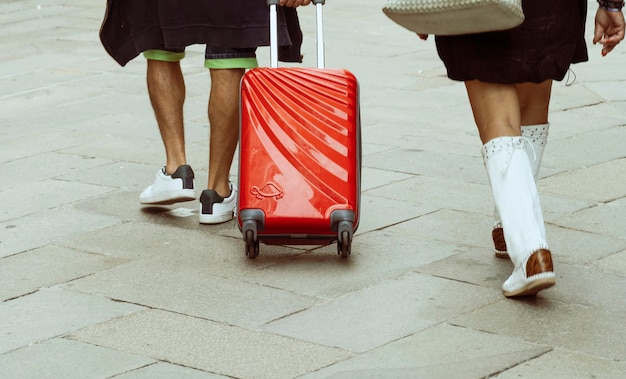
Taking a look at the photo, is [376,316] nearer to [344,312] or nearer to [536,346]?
[344,312]

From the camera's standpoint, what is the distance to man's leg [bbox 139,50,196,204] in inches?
209

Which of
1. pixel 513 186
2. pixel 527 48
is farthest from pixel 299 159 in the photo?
pixel 527 48

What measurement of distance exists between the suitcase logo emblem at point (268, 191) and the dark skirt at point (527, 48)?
0.82 meters

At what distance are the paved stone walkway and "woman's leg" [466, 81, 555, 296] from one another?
0.13 meters

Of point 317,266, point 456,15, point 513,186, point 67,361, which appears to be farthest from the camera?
point 317,266

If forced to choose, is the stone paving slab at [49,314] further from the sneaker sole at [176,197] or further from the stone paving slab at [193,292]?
the sneaker sole at [176,197]

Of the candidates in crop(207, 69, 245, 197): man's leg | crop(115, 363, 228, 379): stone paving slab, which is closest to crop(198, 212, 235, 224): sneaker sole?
crop(207, 69, 245, 197): man's leg

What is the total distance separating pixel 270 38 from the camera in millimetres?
4844

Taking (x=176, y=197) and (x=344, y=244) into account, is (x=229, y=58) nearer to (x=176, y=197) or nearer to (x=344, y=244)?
(x=176, y=197)

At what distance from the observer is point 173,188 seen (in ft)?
17.4

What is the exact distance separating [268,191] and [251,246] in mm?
220

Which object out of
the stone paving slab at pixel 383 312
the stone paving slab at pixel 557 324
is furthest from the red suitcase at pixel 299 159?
the stone paving slab at pixel 557 324

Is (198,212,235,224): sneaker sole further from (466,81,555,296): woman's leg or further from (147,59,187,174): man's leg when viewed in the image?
(466,81,555,296): woman's leg

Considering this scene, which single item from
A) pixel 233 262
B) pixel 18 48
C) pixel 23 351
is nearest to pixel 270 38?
pixel 233 262
